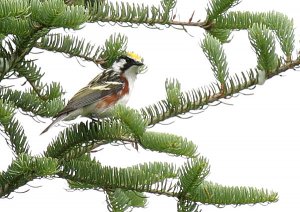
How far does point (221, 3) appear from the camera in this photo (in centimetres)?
387

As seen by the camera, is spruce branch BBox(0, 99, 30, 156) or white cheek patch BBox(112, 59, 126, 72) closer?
spruce branch BBox(0, 99, 30, 156)

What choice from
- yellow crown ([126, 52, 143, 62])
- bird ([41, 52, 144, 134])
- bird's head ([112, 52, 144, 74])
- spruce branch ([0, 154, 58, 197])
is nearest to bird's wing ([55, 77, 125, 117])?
bird ([41, 52, 144, 134])

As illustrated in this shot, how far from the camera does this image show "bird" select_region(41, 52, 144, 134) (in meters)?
4.56

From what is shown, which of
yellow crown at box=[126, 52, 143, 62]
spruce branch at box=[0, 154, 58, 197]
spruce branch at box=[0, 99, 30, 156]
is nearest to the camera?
spruce branch at box=[0, 154, 58, 197]

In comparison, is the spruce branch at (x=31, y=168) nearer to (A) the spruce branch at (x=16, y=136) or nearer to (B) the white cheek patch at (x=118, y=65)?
(A) the spruce branch at (x=16, y=136)

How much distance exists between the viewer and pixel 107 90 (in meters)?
4.89

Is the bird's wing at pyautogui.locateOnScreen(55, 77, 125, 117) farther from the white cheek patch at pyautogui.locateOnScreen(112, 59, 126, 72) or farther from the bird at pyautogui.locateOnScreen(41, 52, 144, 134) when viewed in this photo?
the white cheek patch at pyautogui.locateOnScreen(112, 59, 126, 72)

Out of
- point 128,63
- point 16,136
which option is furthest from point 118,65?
point 16,136

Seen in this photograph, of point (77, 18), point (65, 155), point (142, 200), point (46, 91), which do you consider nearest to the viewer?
point (77, 18)

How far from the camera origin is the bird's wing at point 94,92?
456 centimetres

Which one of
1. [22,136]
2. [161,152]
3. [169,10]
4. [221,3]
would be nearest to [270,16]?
[221,3]

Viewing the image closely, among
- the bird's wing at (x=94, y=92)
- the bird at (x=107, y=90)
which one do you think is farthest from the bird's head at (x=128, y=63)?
the bird's wing at (x=94, y=92)

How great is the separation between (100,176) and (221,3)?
3.44 ft

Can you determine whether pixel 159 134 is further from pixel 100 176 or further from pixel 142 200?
pixel 142 200
